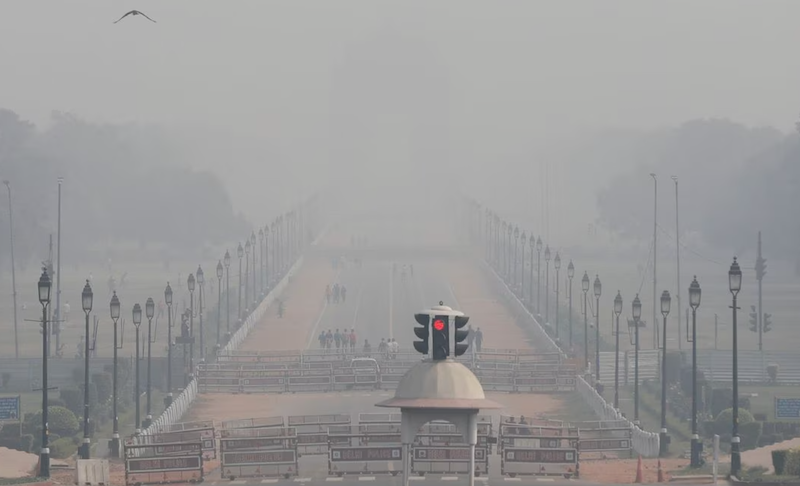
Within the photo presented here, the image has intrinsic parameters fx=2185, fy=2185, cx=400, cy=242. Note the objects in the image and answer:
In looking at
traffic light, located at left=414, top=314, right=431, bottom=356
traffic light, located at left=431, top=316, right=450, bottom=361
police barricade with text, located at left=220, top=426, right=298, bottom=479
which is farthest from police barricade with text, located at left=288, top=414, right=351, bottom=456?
traffic light, located at left=414, top=314, right=431, bottom=356

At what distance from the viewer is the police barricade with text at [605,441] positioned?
55.2 metres

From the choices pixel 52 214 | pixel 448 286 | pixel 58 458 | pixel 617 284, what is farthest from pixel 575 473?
pixel 52 214

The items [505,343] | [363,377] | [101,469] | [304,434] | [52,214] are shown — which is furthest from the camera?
[52,214]

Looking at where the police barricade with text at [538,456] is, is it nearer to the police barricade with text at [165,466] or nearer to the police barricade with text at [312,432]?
the police barricade with text at [312,432]

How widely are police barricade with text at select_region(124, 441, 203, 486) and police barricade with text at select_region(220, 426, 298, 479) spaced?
2.16ft

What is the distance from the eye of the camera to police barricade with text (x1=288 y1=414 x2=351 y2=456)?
54.5 m

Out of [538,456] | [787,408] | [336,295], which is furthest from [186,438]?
[336,295]

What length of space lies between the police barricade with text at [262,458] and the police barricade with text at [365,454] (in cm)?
95

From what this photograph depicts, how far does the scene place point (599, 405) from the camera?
6738 cm

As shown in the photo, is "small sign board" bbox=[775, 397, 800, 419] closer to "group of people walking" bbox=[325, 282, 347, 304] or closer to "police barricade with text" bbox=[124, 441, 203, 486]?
"police barricade with text" bbox=[124, 441, 203, 486]

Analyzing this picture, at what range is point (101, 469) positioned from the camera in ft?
159

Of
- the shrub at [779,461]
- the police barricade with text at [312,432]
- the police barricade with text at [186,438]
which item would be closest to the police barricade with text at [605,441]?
the police barricade with text at [312,432]

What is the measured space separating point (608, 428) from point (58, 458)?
14.5 m

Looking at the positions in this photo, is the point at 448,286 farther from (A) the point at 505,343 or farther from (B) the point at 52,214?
(B) the point at 52,214
